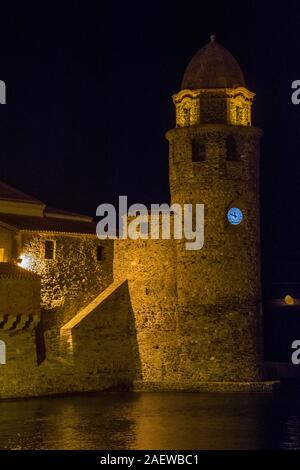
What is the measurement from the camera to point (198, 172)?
38.2m

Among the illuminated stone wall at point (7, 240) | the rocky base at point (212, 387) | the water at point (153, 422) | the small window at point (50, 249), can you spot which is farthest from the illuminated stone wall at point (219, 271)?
the illuminated stone wall at point (7, 240)

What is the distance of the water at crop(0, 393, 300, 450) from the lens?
2634cm

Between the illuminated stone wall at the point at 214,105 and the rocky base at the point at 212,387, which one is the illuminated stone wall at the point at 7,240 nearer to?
the rocky base at the point at 212,387

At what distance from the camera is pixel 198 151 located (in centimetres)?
3888

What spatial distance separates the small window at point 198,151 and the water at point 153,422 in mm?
8816

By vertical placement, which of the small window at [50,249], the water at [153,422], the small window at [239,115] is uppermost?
the small window at [239,115]

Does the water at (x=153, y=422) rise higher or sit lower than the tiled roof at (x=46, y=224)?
lower

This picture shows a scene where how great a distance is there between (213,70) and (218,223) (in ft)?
19.0

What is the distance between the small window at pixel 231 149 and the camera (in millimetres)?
38591

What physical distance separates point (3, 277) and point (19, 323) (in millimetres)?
1694

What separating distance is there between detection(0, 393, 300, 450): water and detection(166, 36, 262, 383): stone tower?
75.5 inches

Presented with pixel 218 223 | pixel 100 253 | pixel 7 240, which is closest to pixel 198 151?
pixel 218 223

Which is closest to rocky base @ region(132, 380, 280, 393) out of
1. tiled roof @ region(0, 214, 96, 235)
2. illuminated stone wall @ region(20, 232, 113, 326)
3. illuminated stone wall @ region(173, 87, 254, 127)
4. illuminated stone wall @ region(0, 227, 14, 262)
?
illuminated stone wall @ region(20, 232, 113, 326)

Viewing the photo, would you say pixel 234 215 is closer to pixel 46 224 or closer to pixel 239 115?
pixel 239 115
